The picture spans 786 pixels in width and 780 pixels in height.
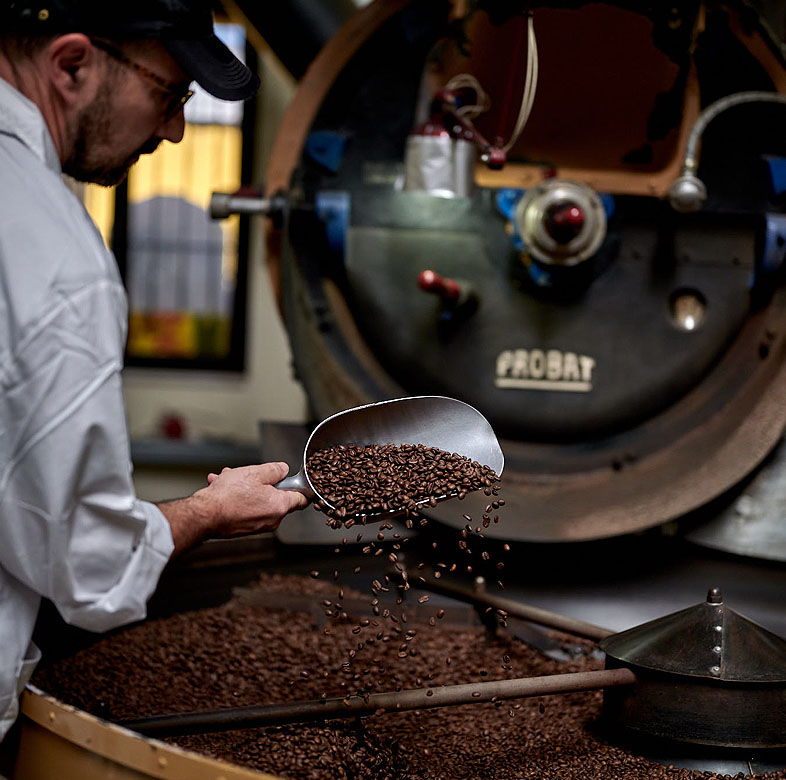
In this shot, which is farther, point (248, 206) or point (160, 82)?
point (248, 206)

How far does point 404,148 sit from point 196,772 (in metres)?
1.45

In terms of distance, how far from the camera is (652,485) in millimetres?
1997

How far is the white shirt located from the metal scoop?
52cm

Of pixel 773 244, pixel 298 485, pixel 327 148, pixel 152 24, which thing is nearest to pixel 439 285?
pixel 327 148

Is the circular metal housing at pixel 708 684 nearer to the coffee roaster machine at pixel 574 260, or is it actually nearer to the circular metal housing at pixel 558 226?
the coffee roaster machine at pixel 574 260

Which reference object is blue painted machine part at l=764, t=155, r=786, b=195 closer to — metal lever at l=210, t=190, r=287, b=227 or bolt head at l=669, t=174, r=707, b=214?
bolt head at l=669, t=174, r=707, b=214

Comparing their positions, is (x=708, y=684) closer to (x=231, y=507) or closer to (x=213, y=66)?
(x=231, y=507)

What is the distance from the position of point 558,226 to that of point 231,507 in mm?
1023

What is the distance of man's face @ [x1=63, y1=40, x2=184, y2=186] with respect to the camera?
3.60 ft

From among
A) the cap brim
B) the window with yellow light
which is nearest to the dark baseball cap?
the cap brim

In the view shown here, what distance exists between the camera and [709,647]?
4.51 feet

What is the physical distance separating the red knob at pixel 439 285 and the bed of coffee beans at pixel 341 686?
0.61 metres

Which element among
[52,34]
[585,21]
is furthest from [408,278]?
[52,34]

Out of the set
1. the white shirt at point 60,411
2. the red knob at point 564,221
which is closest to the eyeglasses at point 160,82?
the white shirt at point 60,411
